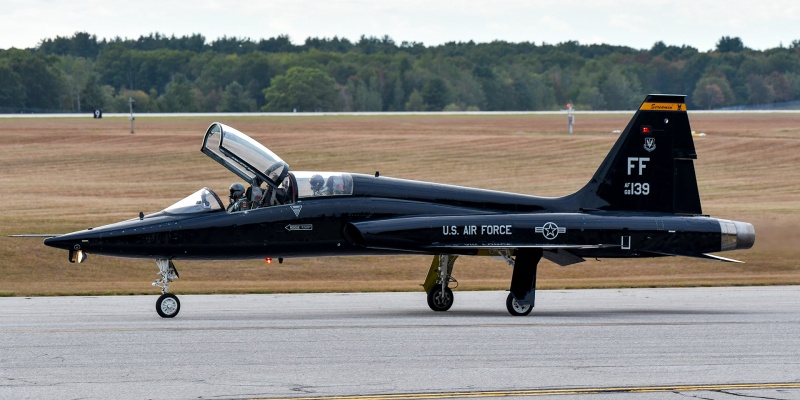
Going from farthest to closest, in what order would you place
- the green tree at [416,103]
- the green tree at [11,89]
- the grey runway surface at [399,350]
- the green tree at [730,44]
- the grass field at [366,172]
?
the green tree at [730,44] < the green tree at [416,103] < the green tree at [11,89] < the grass field at [366,172] < the grey runway surface at [399,350]

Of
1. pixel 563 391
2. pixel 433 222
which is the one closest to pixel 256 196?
pixel 433 222

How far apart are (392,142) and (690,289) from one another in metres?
41.7

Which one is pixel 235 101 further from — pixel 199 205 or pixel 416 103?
pixel 199 205

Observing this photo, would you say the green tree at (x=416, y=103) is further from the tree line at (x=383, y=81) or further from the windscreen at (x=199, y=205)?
the windscreen at (x=199, y=205)

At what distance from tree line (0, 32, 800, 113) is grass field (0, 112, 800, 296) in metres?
36.4

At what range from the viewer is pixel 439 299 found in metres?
19.0

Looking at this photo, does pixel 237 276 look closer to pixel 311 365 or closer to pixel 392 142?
pixel 311 365

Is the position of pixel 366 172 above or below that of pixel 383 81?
below

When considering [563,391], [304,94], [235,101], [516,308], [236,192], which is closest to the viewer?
[563,391]

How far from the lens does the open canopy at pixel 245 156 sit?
18.0m

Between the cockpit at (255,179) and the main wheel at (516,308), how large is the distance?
3.08m

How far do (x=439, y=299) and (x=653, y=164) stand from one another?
13.8ft

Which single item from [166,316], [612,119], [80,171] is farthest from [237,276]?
[612,119]

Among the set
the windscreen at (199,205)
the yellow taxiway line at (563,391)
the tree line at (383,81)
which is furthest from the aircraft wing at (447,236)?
the tree line at (383,81)
